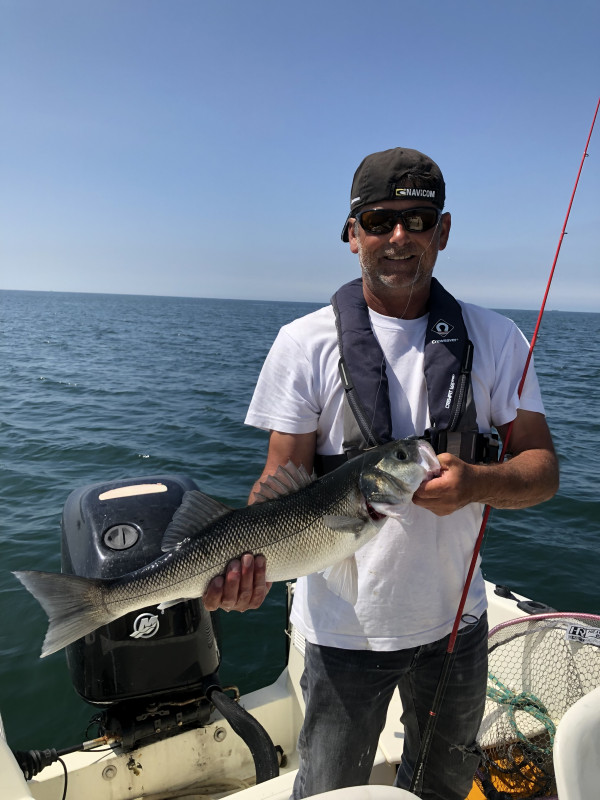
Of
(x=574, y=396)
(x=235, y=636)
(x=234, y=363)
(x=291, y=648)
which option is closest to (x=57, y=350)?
(x=234, y=363)

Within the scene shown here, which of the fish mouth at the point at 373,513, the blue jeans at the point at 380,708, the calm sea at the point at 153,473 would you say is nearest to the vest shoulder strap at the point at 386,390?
the fish mouth at the point at 373,513

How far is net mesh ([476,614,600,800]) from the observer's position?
Answer: 155 inches

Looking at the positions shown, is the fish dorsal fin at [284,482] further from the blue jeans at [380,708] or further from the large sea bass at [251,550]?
the blue jeans at [380,708]

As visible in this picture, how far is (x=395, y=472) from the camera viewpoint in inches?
99.5

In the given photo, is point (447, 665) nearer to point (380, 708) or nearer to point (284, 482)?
point (380, 708)

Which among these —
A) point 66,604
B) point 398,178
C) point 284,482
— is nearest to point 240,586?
point 284,482

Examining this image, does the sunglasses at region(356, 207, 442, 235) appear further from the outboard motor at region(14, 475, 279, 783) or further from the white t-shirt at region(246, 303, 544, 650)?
the outboard motor at region(14, 475, 279, 783)

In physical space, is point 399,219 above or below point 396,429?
above

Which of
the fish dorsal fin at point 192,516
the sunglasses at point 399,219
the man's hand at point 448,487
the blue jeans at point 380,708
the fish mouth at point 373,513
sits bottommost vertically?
the blue jeans at point 380,708

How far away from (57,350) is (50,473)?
2579 centimetres

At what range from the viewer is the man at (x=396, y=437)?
109 inches

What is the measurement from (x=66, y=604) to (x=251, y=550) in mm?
903

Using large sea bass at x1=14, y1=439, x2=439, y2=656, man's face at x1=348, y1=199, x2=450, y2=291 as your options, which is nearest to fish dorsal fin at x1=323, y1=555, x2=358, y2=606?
large sea bass at x1=14, y1=439, x2=439, y2=656

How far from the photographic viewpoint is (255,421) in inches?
112
